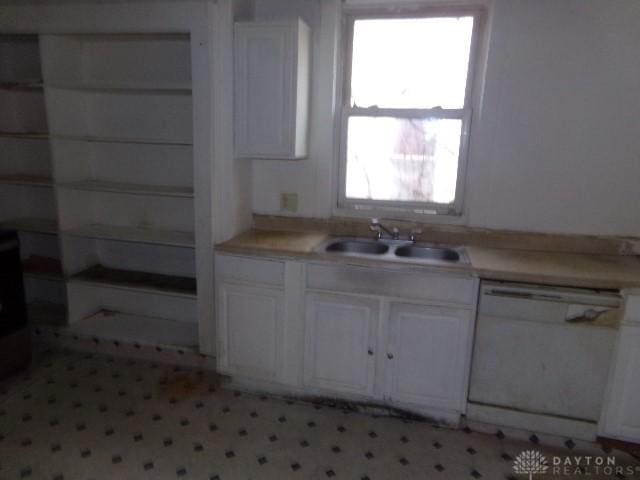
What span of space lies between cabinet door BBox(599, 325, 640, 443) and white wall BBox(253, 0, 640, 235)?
75 centimetres

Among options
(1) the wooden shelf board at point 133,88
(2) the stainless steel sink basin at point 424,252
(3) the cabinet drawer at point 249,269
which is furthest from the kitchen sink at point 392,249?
(1) the wooden shelf board at point 133,88

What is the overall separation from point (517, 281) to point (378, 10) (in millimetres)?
1753

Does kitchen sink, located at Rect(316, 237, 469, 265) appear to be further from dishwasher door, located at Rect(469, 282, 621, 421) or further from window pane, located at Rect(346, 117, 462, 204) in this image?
dishwasher door, located at Rect(469, 282, 621, 421)

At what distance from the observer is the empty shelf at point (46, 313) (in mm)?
3156

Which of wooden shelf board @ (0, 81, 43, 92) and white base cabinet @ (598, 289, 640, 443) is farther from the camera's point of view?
wooden shelf board @ (0, 81, 43, 92)

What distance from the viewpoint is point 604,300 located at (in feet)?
6.97

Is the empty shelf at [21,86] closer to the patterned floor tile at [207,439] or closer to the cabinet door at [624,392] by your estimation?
the patterned floor tile at [207,439]

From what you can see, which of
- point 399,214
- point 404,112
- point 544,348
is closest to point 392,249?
point 399,214

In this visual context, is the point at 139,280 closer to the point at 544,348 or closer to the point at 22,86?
the point at 22,86

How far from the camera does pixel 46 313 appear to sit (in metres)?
3.27

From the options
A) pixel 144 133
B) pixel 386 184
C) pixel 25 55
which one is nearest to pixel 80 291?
pixel 144 133

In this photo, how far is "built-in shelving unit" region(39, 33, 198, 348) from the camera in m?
2.87

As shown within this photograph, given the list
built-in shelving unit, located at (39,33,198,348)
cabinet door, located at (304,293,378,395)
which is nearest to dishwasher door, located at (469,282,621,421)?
cabinet door, located at (304,293,378,395)

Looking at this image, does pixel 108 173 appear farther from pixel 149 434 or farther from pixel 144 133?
pixel 149 434
